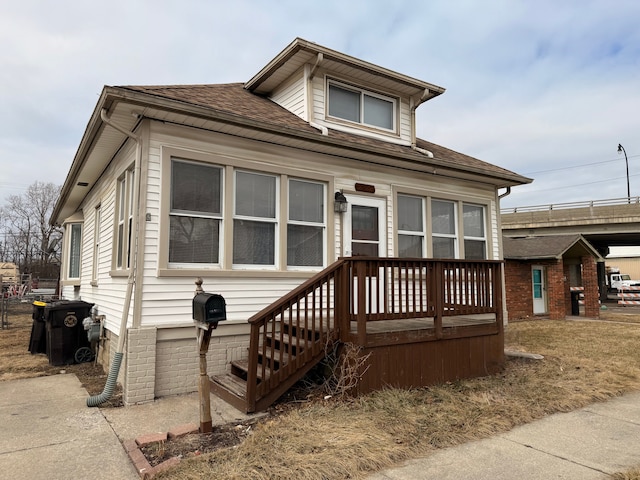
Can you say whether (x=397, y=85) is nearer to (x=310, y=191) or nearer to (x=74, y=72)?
(x=310, y=191)

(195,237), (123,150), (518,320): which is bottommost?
(518,320)

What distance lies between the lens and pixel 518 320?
14.6 m

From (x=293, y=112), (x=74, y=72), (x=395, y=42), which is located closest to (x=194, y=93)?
(x=293, y=112)

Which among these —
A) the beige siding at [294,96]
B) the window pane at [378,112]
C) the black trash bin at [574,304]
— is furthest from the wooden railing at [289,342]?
the black trash bin at [574,304]

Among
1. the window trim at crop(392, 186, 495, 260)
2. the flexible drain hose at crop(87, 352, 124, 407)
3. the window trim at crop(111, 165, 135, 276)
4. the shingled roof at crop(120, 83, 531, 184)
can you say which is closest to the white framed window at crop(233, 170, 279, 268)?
the shingled roof at crop(120, 83, 531, 184)

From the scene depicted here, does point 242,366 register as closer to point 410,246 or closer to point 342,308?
point 342,308

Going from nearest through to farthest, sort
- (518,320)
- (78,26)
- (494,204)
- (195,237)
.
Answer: (195,237) → (78,26) → (494,204) → (518,320)

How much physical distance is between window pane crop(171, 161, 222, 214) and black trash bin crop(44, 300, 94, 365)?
3.47 m

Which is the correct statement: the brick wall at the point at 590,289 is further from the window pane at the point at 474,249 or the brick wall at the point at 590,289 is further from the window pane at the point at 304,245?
the window pane at the point at 304,245

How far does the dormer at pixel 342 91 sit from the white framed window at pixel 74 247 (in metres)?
7.95

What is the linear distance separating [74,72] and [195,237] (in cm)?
1040

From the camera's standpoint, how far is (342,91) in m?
8.25

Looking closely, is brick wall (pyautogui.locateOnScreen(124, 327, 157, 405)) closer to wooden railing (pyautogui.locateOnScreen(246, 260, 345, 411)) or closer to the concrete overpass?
wooden railing (pyautogui.locateOnScreen(246, 260, 345, 411))

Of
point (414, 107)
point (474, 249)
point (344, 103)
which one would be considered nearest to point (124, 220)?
point (344, 103)
